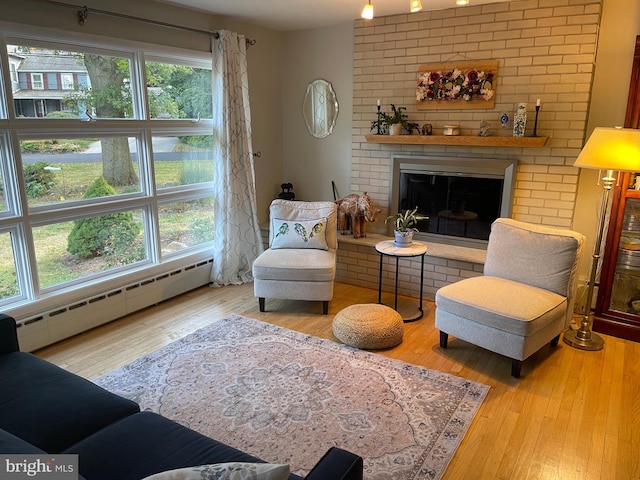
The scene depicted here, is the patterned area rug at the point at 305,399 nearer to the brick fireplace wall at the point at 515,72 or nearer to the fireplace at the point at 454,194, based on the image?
the brick fireplace wall at the point at 515,72

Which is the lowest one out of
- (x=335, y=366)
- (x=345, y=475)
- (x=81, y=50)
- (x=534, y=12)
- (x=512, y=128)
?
(x=335, y=366)

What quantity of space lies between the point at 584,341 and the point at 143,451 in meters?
2.94

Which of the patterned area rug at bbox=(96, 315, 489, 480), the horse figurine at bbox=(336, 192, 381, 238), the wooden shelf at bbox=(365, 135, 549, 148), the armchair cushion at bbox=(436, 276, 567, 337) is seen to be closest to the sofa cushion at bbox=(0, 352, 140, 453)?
the patterned area rug at bbox=(96, 315, 489, 480)

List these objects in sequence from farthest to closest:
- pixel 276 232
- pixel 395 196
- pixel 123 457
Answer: pixel 395 196 < pixel 276 232 < pixel 123 457

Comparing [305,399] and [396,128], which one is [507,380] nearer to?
[305,399]

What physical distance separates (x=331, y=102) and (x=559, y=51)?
2.05m

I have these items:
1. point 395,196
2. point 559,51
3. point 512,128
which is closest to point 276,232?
point 395,196

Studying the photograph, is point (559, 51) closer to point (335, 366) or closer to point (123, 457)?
point (335, 366)

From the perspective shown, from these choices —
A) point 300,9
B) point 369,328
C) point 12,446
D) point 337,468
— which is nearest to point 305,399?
point 369,328

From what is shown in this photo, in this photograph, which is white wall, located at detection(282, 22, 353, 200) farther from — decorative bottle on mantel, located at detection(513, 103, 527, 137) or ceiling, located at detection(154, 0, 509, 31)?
decorative bottle on mantel, located at detection(513, 103, 527, 137)

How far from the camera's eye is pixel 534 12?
3467mm

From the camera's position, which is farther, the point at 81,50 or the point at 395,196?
the point at 395,196

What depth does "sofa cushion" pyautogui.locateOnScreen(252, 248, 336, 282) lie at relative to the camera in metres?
3.60

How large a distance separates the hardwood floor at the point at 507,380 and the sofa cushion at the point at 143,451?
109cm
